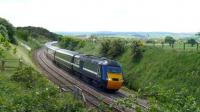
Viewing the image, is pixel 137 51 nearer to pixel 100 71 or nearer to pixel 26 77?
pixel 100 71

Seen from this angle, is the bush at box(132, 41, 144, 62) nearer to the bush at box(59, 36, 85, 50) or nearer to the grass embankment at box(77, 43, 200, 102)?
the grass embankment at box(77, 43, 200, 102)

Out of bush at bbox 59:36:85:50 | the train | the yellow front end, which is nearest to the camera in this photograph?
the yellow front end

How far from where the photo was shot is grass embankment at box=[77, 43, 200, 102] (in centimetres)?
3862

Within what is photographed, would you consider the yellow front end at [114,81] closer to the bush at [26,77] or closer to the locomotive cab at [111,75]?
the locomotive cab at [111,75]

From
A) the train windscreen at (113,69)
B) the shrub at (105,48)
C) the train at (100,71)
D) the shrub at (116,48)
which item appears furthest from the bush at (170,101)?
the shrub at (105,48)

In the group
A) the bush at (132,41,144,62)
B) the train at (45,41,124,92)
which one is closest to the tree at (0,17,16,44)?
the bush at (132,41,144,62)

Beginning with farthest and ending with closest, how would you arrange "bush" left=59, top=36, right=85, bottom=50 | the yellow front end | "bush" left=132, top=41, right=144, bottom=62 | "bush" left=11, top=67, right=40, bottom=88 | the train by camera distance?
"bush" left=59, top=36, right=85, bottom=50
"bush" left=132, top=41, right=144, bottom=62
the train
the yellow front end
"bush" left=11, top=67, right=40, bottom=88

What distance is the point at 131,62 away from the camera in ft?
172

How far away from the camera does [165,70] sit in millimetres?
44031

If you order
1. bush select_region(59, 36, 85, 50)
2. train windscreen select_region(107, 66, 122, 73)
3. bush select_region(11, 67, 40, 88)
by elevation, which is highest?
bush select_region(11, 67, 40, 88)

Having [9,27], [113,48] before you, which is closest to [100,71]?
[113,48]

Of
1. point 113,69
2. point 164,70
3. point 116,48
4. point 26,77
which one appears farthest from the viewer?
point 116,48

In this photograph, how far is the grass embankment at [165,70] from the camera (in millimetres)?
38625

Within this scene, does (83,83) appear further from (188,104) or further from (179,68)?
(188,104)
